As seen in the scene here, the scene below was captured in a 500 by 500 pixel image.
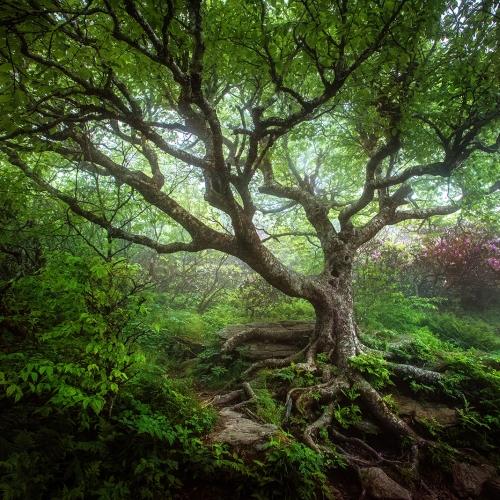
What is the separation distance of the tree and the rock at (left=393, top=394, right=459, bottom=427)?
1.36ft

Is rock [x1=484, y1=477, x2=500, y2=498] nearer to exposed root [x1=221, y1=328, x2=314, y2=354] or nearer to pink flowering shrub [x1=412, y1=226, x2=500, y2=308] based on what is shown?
exposed root [x1=221, y1=328, x2=314, y2=354]

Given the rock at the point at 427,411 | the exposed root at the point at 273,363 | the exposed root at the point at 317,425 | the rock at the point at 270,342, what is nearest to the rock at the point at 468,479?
the rock at the point at 427,411

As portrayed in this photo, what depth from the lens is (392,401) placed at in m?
5.16

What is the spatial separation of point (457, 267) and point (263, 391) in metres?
9.73

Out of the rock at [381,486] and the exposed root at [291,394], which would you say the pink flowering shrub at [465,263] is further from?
the rock at [381,486]

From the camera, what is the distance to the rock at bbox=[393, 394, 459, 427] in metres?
4.87

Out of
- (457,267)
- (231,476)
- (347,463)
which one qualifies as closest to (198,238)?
(231,476)

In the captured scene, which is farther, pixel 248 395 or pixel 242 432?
pixel 248 395

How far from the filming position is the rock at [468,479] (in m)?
3.94

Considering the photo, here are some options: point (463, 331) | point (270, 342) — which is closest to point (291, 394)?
point (270, 342)

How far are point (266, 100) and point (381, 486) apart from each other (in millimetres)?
6387

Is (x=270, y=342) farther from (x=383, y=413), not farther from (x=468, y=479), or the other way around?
(x=468, y=479)

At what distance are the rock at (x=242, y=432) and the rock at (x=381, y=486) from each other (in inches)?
52.5

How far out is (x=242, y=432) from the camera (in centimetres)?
396
